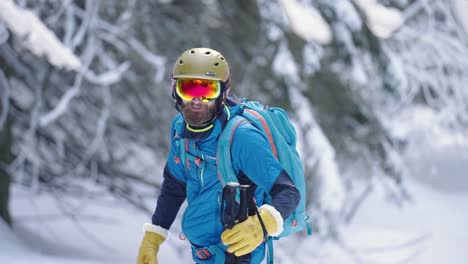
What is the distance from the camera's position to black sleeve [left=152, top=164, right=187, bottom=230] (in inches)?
117

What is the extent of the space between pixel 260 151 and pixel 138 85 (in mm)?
4800

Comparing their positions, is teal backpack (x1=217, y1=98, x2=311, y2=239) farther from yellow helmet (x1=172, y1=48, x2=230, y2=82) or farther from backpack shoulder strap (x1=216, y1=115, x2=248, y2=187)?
yellow helmet (x1=172, y1=48, x2=230, y2=82)

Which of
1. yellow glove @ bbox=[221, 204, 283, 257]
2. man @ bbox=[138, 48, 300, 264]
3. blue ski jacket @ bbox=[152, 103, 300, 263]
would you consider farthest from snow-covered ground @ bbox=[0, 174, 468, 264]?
yellow glove @ bbox=[221, 204, 283, 257]

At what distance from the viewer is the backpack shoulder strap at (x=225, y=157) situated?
8.50ft

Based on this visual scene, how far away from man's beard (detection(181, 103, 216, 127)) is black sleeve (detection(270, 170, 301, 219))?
0.36m

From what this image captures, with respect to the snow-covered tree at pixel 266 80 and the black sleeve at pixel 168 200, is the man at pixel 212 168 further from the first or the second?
the snow-covered tree at pixel 266 80

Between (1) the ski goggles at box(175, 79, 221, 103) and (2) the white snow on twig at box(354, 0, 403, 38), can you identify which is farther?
(2) the white snow on twig at box(354, 0, 403, 38)

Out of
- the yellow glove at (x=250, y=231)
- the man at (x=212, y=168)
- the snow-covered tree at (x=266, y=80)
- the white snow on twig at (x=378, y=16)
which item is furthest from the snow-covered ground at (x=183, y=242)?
the yellow glove at (x=250, y=231)

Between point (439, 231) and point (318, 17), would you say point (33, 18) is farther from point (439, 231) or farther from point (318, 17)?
point (439, 231)

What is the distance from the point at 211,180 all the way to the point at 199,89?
1.15ft

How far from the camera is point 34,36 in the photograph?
4250 mm

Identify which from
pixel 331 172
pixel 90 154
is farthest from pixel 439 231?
pixel 90 154

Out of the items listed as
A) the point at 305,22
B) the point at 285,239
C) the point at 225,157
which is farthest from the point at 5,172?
the point at 225,157

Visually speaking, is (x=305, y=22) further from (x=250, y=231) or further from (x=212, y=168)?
(x=250, y=231)
